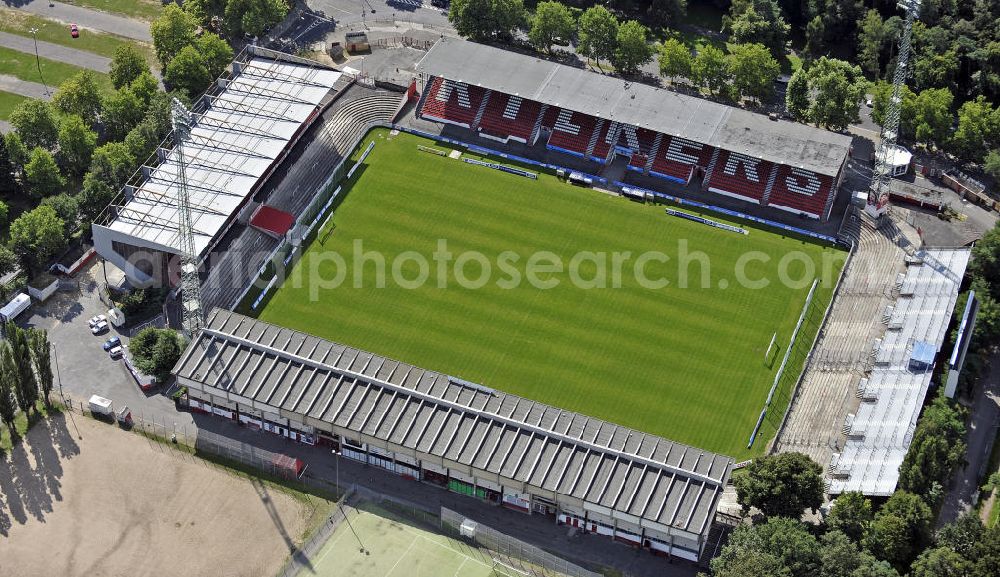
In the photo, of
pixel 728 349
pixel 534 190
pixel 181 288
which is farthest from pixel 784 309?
pixel 181 288

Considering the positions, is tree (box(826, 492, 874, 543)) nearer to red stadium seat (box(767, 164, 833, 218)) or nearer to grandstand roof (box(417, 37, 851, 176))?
red stadium seat (box(767, 164, 833, 218))

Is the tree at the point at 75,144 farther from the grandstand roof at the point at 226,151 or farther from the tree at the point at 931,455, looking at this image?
the tree at the point at 931,455

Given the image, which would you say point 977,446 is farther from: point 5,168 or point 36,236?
point 5,168

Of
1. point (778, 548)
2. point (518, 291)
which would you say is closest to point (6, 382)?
point (518, 291)

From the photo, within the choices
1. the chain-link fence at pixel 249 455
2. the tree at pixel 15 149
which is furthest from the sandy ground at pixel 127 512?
the tree at pixel 15 149

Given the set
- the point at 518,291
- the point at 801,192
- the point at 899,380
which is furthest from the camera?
the point at 801,192

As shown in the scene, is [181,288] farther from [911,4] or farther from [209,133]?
[911,4]
